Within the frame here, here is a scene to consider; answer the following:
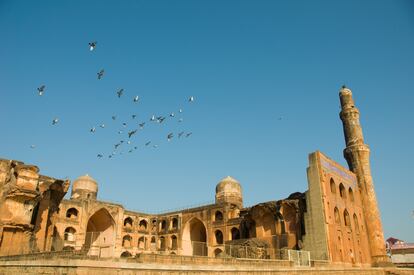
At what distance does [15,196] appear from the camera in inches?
790

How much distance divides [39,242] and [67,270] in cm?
1472

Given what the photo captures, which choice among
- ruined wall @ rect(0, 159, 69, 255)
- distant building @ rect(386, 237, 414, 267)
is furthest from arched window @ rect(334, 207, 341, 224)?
ruined wall @ rect(0, 159, 69, 255)

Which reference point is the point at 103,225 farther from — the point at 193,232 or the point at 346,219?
the point at 346,219

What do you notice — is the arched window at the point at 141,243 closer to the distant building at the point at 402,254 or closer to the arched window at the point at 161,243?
the arched window at the point at 161,243

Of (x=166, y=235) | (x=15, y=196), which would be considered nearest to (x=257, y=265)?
(x=15, y=196)

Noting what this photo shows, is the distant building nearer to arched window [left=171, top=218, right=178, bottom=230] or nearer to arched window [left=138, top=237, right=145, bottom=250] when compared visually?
arched window [left=171, top=218, right=178, bottom=230]

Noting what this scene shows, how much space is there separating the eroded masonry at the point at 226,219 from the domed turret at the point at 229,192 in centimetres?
13

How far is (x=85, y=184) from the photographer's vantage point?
43156 millimetres

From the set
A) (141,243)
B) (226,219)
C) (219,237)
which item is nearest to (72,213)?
(141,243)

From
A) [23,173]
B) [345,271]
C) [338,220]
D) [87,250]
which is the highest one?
[23,173]

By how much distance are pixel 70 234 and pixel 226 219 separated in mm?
17321

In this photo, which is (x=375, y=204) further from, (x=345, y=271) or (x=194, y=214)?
(x=194, y=214)

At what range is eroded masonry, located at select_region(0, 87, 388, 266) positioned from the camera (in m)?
20.7

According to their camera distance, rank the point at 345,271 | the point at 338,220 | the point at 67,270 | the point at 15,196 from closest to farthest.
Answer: the point at 67,270 → the point at 15,196 → the point at 345,271 → the point at 338,220
